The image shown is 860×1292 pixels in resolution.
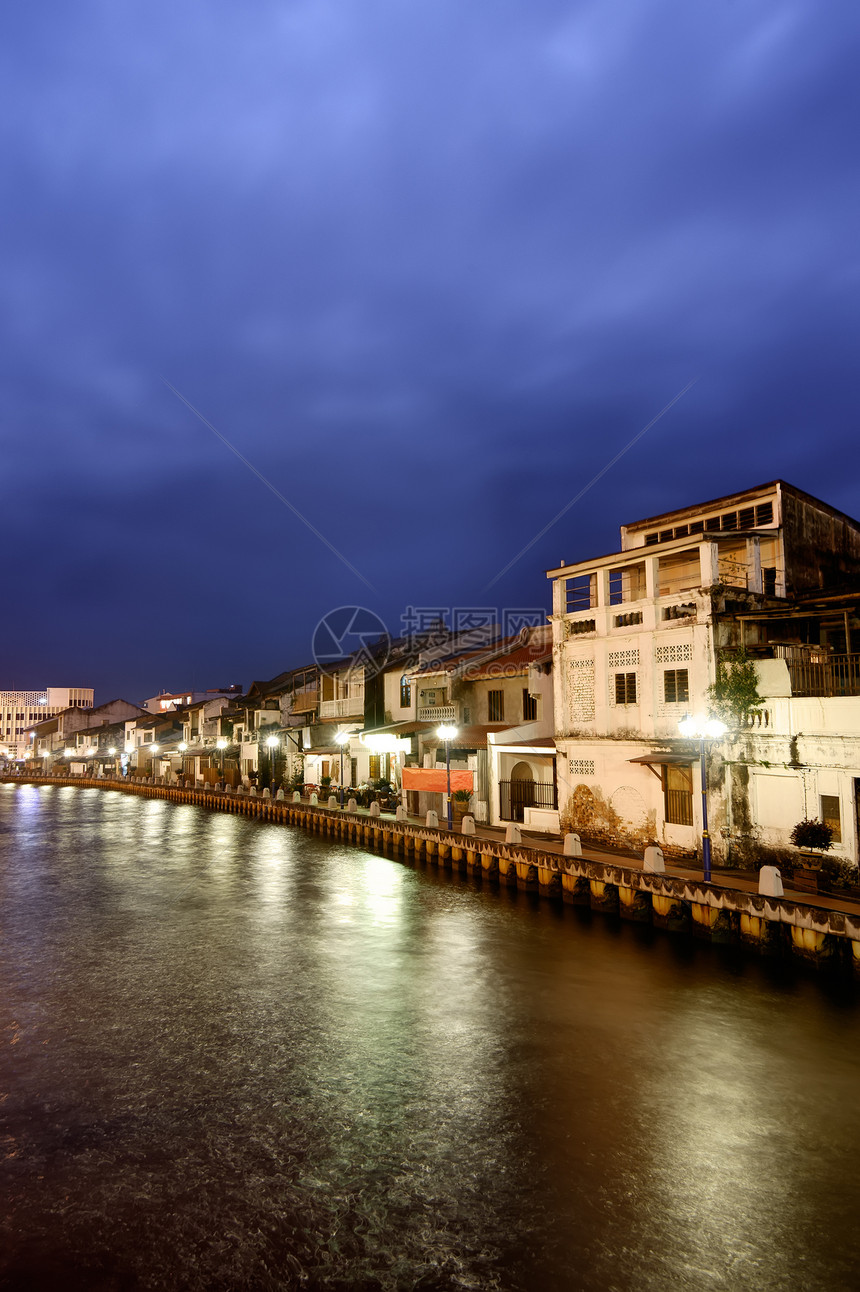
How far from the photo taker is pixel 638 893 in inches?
872

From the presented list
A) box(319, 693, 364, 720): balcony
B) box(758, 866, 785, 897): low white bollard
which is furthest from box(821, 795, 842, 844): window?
box(319, 693, 364, 720): balcony

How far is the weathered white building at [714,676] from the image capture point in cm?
2180

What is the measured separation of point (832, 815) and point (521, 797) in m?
15.0

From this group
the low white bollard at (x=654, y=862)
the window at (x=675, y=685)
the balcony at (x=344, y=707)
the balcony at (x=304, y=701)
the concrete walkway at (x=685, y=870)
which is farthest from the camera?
the balcony at (x=304, y=701)

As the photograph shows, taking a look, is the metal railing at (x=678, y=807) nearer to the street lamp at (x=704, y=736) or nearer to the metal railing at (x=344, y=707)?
the street lamp at (x=704, y=736)

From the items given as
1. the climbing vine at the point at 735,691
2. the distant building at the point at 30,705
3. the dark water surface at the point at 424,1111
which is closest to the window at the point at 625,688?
the climbing vine at the point at 735,691

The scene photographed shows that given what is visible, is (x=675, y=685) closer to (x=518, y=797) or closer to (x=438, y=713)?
(x=518, y=797)

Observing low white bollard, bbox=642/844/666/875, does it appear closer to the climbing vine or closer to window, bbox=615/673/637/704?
the climbing vine

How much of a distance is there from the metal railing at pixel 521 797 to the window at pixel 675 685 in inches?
366

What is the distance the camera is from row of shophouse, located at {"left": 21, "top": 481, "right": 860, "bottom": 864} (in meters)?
22.1

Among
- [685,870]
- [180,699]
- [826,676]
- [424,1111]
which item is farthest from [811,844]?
[180,699]

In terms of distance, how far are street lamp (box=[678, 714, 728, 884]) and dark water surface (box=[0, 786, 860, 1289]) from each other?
280 cm

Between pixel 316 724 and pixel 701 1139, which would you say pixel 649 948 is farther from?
pixel 316 724

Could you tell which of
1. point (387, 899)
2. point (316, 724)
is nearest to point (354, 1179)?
point (387, 899)
